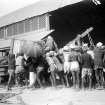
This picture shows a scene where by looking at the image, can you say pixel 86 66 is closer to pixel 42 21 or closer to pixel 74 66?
pixel 74 66

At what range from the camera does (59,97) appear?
12008mm

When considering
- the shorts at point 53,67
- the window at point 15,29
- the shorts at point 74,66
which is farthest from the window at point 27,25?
the shorts at point 74,66

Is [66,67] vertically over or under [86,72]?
over

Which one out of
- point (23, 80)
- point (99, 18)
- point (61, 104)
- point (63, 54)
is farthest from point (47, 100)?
point (99, 18)

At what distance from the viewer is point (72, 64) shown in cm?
1322

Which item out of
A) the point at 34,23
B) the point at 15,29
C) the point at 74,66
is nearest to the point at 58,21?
the point at 34,23

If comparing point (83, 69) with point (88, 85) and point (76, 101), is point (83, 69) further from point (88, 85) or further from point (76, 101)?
point (76, 101)

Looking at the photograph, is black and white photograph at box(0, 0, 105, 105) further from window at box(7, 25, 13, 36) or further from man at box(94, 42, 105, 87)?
window at box(7, 25, 13, 36)

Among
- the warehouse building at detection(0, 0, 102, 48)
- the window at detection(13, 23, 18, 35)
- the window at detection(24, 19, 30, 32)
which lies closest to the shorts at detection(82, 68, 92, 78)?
the warehouse building at detection(0, 0, 102, 48)

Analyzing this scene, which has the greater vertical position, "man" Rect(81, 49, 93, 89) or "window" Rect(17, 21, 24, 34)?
"window" Rect(17, 21, 24, 34)

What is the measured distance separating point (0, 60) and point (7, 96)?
4.71 metres

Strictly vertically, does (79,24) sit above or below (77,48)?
above

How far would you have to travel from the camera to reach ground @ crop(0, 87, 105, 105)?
10969 mm

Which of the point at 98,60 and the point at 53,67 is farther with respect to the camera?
the point at 53,67
